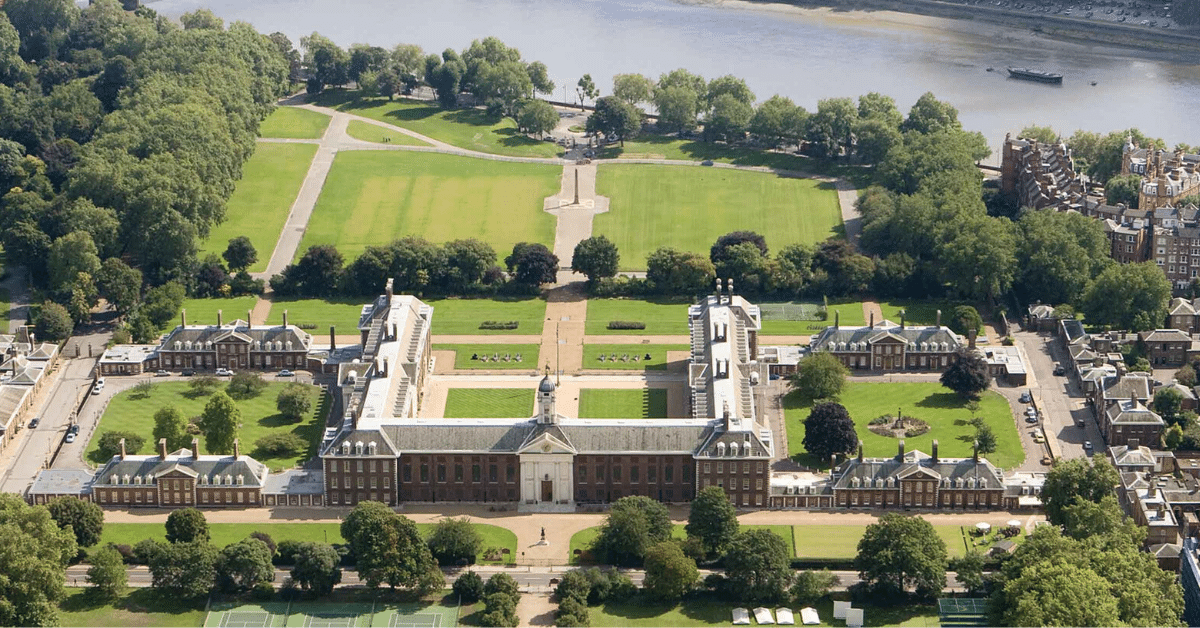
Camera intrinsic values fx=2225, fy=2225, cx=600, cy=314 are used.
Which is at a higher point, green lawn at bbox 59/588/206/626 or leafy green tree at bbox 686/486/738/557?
leafy green tree at bbox 686/486/738/557

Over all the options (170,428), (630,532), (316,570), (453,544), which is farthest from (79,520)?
(630,532)

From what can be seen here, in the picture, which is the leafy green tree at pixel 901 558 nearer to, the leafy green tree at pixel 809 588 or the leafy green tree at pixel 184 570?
the leafy green tree at pixel 809 588

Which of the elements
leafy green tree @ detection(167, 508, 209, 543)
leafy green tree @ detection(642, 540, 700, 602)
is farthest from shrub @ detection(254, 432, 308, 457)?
leafy green tree @ detection(642, 540, 700, 602)

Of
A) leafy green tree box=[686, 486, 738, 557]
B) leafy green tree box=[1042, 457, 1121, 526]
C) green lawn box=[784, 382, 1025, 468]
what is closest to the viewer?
leafy green tree box=[686, 486, 738, 557]

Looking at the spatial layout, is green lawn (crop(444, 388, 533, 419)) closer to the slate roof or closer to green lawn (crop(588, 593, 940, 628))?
the slate roof

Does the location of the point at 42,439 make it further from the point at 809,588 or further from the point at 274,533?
the point at 809,588

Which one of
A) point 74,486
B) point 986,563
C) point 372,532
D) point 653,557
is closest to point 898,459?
point 986,563
